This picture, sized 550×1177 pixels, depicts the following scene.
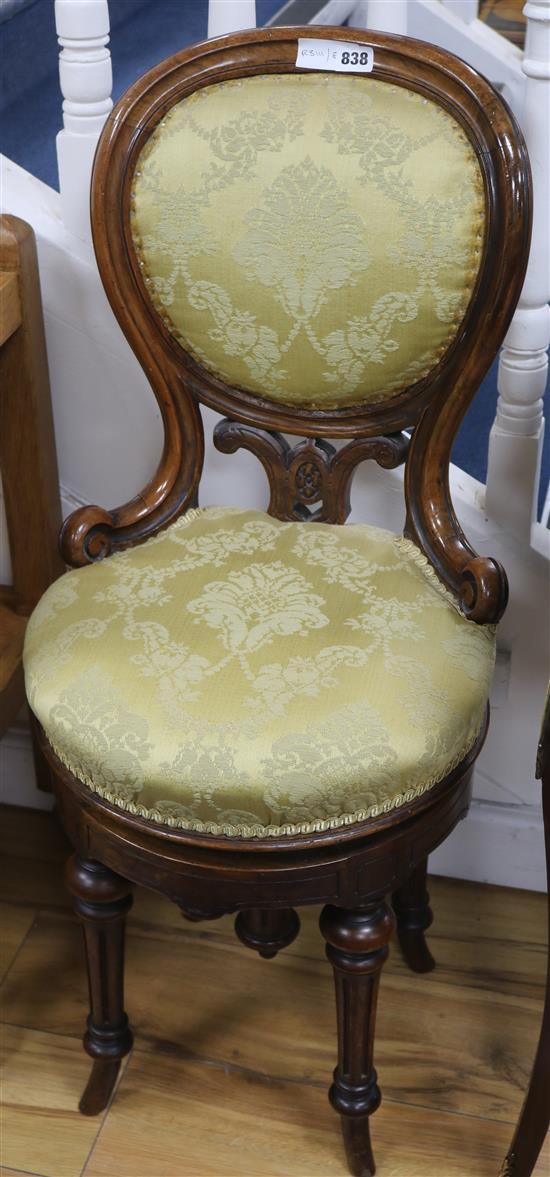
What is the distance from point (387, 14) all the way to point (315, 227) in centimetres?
30

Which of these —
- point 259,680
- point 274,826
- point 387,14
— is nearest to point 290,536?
point 259,680

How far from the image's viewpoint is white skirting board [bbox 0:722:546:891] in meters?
1.57

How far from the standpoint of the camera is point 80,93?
4.15ft

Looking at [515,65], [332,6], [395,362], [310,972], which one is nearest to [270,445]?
[395,362]

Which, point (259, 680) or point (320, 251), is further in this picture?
point (320, 251)

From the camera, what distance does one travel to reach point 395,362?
1.17 metres

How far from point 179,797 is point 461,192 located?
0.59 meters

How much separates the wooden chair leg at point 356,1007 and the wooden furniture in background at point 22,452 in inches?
20.5

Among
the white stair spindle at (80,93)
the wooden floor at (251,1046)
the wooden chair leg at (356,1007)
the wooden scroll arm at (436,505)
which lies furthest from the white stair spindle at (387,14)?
the wooden floor at (251,1046)

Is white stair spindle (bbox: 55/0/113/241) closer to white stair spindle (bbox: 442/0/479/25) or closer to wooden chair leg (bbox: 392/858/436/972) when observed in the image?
wooden chair leg (bbox: 392/858/436/972)

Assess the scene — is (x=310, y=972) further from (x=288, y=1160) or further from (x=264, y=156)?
(x=264, y=156)

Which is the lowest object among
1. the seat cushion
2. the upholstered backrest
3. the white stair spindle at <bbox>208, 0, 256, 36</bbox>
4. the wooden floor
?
the wooden floor

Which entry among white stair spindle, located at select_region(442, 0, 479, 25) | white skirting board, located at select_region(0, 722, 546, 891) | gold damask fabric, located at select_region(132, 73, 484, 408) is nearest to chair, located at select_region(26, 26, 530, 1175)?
gold damask fabric, located at select_region(132, 73, 484, 408)

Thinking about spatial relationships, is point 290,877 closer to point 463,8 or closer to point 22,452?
point 22,452
